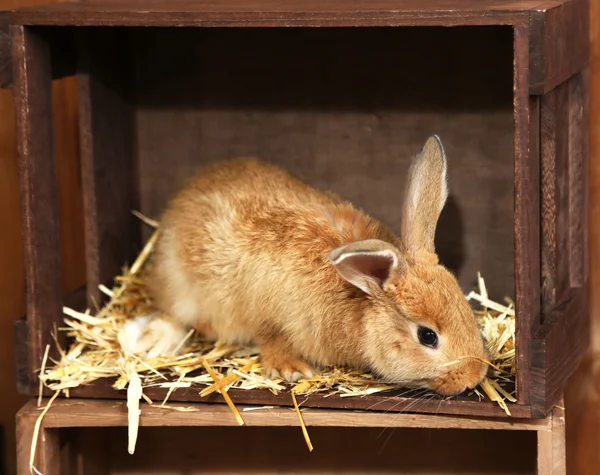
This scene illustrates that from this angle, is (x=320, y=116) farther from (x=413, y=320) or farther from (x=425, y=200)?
(x=413, y=320)

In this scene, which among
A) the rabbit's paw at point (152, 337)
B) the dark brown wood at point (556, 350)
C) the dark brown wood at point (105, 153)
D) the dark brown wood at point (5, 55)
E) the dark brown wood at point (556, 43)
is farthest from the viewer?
the dark brown wood at point (105, 153)

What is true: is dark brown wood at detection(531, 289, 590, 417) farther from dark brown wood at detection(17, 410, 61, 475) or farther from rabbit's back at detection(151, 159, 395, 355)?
dark brown wood at detection(17, 410, 61, 475)

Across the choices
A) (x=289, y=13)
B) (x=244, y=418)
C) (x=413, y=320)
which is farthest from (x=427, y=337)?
(x=289, y=13)

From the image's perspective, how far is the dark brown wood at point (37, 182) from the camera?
84.2 inches

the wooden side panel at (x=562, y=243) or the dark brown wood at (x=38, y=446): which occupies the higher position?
A: the wooden side panel at (x=562, y=243)

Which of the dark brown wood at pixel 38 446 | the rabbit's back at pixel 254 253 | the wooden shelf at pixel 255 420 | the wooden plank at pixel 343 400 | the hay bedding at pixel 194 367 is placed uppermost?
the rabbit's back at pixel 254 253

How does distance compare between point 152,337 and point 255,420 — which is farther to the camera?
point 152,337

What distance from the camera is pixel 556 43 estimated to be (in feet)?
6.59

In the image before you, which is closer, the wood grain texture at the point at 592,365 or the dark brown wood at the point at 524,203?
the dark brown wood at the point at 524,203

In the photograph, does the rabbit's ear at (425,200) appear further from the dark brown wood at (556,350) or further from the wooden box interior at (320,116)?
the wooden box interior at (320,116)

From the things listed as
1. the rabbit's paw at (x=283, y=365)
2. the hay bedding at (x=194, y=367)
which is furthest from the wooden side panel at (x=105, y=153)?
the rabbit's paw at (x=283, y=365)

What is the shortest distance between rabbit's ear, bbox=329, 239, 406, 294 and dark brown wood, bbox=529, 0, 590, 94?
0.39 metres

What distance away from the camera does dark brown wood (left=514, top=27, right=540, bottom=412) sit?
1919mm

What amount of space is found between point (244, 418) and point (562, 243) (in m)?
0.78
